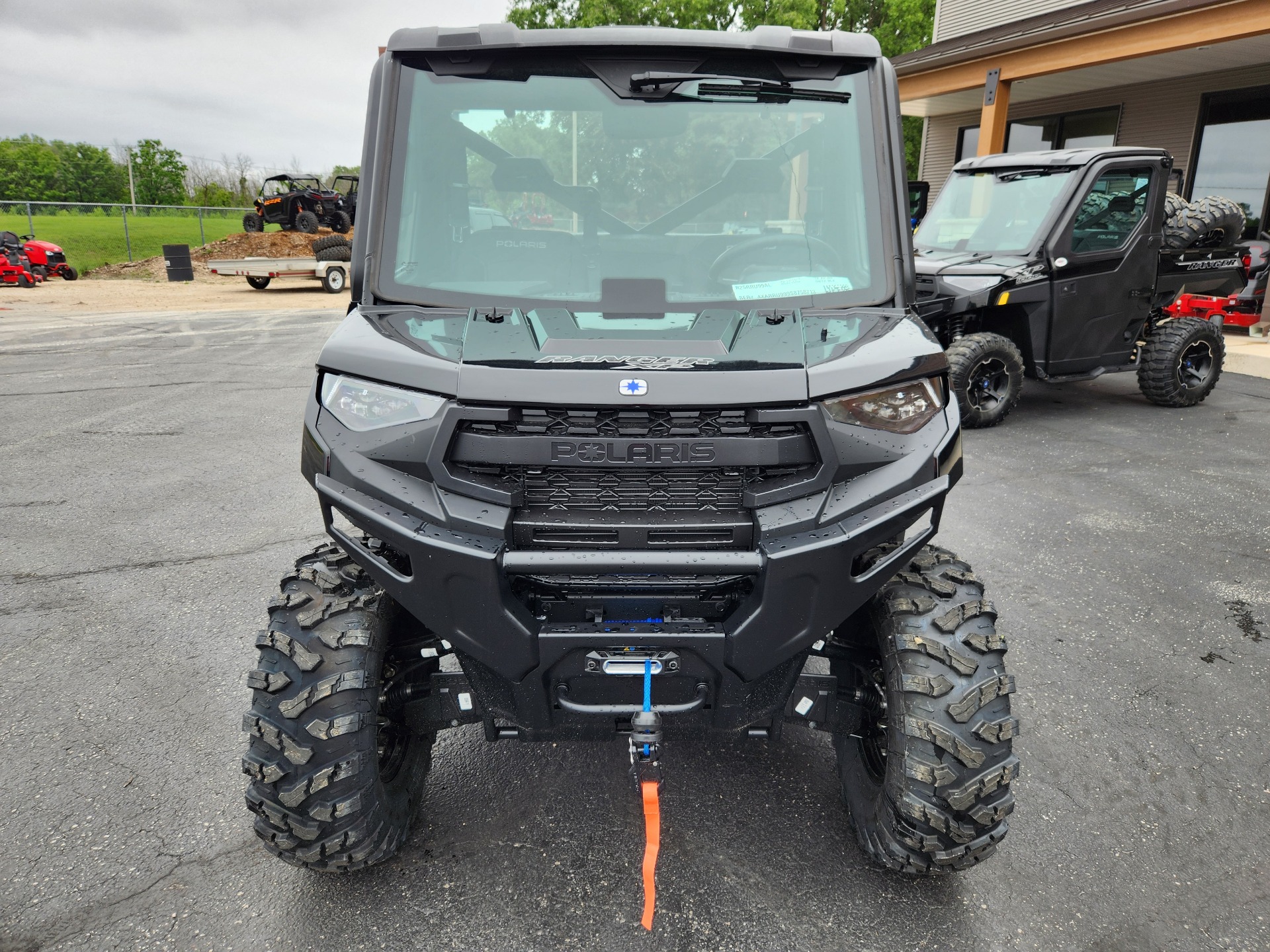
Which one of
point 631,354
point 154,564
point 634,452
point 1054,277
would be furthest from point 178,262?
point 634,452

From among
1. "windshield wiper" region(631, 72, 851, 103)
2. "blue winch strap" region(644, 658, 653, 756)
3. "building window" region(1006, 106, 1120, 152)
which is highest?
"building window" region(1006, 106, 1120, 152)

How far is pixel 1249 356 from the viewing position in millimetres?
10867

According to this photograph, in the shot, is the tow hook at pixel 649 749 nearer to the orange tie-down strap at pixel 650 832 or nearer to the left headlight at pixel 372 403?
the orange tie-down strap at pixel 650 832

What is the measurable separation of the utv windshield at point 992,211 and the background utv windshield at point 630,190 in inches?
209

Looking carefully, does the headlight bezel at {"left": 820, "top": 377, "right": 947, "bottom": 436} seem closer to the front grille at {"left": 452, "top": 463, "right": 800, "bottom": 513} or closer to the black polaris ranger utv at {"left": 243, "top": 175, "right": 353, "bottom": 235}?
the front grille at {"left": 452, "top": 463, "right": 800, "bottom": 513}

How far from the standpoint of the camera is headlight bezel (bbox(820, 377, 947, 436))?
2.08 m

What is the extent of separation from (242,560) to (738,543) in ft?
11.8

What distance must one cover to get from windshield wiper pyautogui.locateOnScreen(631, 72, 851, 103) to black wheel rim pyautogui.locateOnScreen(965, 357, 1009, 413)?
17.7ft

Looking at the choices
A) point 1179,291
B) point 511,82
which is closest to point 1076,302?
point 1179,291

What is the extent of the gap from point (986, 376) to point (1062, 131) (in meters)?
12.1

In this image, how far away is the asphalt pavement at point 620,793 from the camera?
2.31m

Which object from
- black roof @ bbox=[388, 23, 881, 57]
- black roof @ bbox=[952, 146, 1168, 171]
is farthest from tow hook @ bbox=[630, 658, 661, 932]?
black roof @ bbox=[952, 146, 1168, 171]

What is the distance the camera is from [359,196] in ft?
8.55

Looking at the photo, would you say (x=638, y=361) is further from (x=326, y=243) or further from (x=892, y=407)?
(x=326, y=243)
